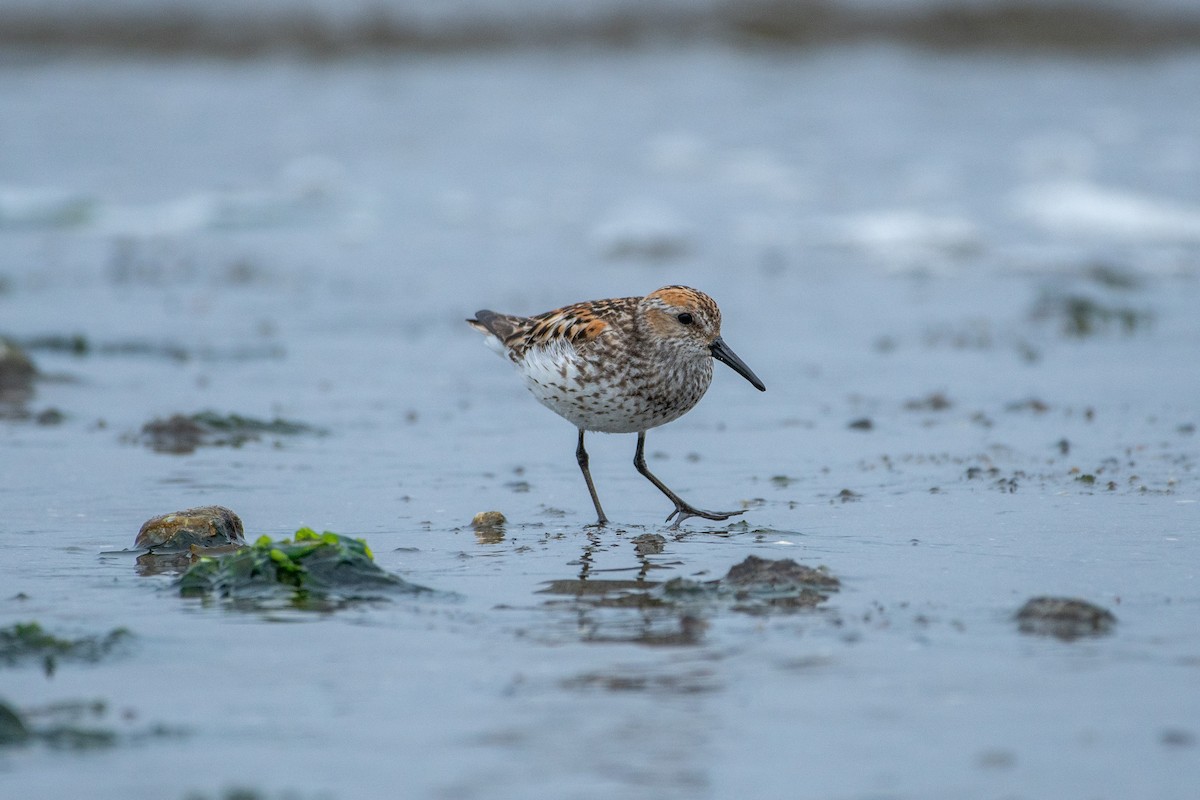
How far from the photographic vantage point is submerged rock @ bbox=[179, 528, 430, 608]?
5.51 meters

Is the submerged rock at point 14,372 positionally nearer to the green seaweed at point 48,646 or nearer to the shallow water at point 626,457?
the shallow water at point 626,457

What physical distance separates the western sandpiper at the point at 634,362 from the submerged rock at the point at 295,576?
164 centimetres

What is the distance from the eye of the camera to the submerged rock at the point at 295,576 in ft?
18.1

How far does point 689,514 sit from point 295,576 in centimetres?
217

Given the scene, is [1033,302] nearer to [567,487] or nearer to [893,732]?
[567,487]

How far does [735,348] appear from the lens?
37.8ft

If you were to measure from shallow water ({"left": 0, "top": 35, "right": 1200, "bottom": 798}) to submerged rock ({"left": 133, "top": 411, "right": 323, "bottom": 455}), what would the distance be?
22cm

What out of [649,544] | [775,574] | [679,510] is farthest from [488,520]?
[775,574]

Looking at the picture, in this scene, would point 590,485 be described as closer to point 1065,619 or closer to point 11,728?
point 1065,619

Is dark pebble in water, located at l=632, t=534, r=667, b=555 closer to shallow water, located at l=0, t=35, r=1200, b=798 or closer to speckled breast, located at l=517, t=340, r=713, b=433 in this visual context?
shallow water, located at l=0, t=35, r=1200, b=798

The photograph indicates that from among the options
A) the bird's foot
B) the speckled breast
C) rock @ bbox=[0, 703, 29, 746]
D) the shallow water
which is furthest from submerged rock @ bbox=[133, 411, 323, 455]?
rock @ bbox=[0, 703, 29, 746]

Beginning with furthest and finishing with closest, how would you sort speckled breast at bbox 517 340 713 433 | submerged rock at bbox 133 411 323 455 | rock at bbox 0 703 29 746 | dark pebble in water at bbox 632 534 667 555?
submerged rock at bbox 133 411 323 455
speckled breast at bbox 517 340 713 433
dark pebble in water at bbox 632 534 667 555
rock at bbox 0 703 29 746

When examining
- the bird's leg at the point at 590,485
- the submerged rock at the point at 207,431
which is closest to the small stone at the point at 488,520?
A: the bird's leg at the point at 590,485

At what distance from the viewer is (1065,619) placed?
4977 mm
